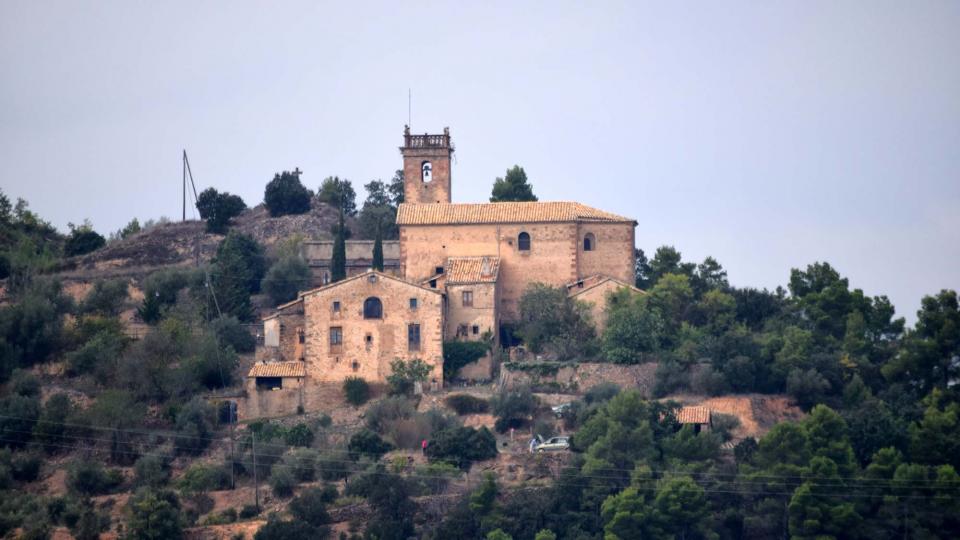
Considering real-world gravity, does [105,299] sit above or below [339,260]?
below

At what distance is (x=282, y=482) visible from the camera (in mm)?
53750

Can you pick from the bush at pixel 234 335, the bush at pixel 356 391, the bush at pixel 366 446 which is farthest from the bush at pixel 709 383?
the bush at pixel 234 335

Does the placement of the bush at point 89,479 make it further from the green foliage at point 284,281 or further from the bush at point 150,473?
the green foliage at point 284,281

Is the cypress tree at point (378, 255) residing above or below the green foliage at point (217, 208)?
below

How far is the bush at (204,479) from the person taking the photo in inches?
2153

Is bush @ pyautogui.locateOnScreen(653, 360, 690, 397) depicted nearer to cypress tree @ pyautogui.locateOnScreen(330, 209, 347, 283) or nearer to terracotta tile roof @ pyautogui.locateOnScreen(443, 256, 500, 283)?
terracotta tile roof @ pyautogui.locateOnScreen(443, 256, 500, 283)

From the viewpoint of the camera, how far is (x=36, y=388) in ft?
197

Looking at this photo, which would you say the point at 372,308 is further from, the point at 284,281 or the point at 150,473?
the point at 284,281

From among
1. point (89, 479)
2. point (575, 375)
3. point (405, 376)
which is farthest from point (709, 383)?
point (89, 479)

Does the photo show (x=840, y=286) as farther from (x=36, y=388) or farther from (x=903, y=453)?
(x=36, y=388)

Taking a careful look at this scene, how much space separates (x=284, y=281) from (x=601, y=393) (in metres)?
16.6

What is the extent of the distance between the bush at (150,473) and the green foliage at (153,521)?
2160 millimetres

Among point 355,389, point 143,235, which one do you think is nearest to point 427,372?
point 355,389

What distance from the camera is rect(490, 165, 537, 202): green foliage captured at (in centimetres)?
7199
